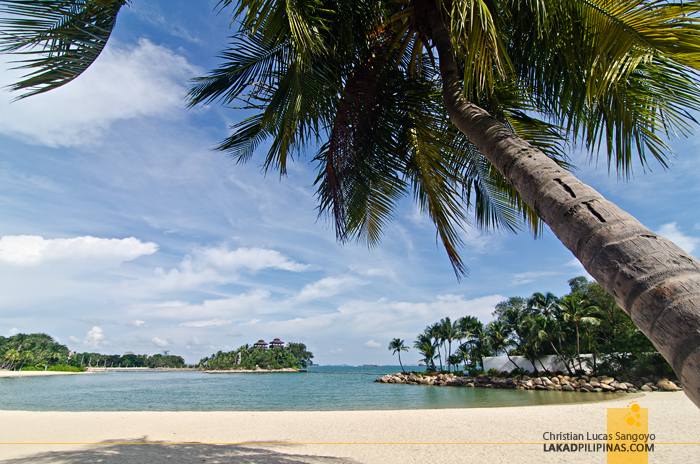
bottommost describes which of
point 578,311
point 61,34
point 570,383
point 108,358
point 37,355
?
point 108,358

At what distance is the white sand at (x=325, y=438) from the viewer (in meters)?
5.80

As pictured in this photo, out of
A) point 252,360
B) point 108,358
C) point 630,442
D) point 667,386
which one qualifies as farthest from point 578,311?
point 108,358

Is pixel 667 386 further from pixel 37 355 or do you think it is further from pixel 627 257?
pixel 37 355

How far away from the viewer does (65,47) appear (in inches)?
88.5

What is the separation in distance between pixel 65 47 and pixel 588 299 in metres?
36.3

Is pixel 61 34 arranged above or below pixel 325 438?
above

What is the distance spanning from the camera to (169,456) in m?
5.64

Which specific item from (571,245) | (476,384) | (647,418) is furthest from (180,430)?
(476,384)

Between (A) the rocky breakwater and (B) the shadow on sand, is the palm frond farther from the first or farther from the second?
(A) the rocky breakwater

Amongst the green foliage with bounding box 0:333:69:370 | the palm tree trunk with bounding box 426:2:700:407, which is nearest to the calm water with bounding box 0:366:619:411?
the palm tree trunk with bounding box 426:2:700:407

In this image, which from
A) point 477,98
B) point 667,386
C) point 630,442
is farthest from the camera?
point 667,386

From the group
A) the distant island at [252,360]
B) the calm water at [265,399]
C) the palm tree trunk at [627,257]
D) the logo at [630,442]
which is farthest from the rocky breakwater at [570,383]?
the distant island at [252,360]

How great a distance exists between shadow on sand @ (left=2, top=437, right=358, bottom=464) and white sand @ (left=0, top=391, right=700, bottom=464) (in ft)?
0.05

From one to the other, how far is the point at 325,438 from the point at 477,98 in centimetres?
835
